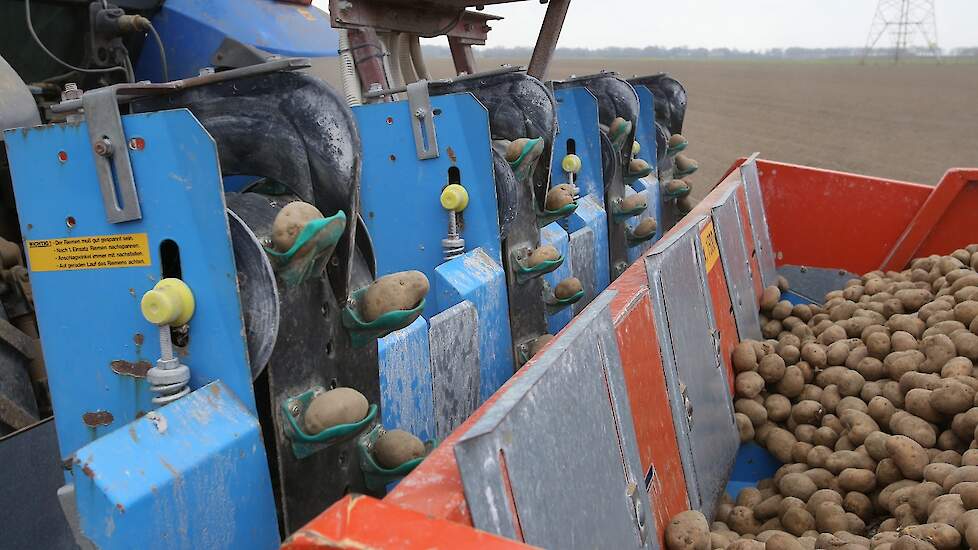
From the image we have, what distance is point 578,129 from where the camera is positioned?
459 cm

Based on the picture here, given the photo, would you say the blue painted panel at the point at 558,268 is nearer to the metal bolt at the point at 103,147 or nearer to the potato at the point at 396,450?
the potato at the point at 396,450

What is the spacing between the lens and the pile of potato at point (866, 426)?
2197 millimetres

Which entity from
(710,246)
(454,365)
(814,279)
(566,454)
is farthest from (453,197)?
(814,279)

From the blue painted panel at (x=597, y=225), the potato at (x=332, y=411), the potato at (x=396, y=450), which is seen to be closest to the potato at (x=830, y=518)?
the potato at (x=396, y=450)

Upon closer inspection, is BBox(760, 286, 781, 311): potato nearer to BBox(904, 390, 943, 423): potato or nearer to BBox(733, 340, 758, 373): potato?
BBox(733, 340, 758, 373): potato

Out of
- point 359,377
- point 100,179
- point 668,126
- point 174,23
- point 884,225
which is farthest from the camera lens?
point 668,126

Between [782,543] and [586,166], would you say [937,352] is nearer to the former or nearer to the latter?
[782,543]

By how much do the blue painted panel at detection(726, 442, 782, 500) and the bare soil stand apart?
7.42 feet

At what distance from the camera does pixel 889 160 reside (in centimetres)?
1273

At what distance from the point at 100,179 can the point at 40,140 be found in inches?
6.1

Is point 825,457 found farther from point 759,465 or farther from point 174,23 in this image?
point 174,23

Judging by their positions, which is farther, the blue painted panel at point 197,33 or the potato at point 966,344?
the blue painted panel at point 197,33

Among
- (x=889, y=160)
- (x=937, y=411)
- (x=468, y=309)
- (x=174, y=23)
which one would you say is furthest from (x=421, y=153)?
(x=889, y=160)

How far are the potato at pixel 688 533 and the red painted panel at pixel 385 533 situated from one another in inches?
40.8
